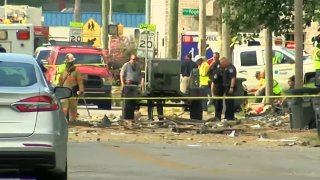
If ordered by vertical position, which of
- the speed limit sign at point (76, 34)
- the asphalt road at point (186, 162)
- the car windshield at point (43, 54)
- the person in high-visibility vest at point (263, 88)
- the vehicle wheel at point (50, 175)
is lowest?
the asphalt road at point (186, 162)

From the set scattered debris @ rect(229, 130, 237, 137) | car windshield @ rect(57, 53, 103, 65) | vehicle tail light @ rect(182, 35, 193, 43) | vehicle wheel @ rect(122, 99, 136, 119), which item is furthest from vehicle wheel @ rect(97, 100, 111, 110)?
vehicle tail light @ rect(182, 35, 193, 43)

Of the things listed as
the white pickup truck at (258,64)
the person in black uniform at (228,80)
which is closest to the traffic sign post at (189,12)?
the white pickup truck at (258,64)

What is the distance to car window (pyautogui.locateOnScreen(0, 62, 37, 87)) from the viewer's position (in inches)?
354

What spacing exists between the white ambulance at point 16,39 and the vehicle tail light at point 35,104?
1580cm

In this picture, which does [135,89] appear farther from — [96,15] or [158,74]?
[96,15]

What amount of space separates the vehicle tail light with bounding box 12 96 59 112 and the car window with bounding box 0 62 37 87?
0.28 m

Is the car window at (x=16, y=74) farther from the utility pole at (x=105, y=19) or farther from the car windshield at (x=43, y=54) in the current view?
the utility pole at (x=105, y=19)

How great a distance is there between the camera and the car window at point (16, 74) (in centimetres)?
899

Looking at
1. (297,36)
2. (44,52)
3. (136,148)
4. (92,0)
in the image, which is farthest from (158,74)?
(92,0)

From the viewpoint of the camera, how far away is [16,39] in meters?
24.8

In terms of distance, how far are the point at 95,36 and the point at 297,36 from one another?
900 inches

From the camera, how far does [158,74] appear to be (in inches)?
794

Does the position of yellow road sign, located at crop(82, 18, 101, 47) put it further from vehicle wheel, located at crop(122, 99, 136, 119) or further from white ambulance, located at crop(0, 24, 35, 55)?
vehicle wheel, located at crop(122, 99, 136, 119)

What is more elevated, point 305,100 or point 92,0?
point 92,0
